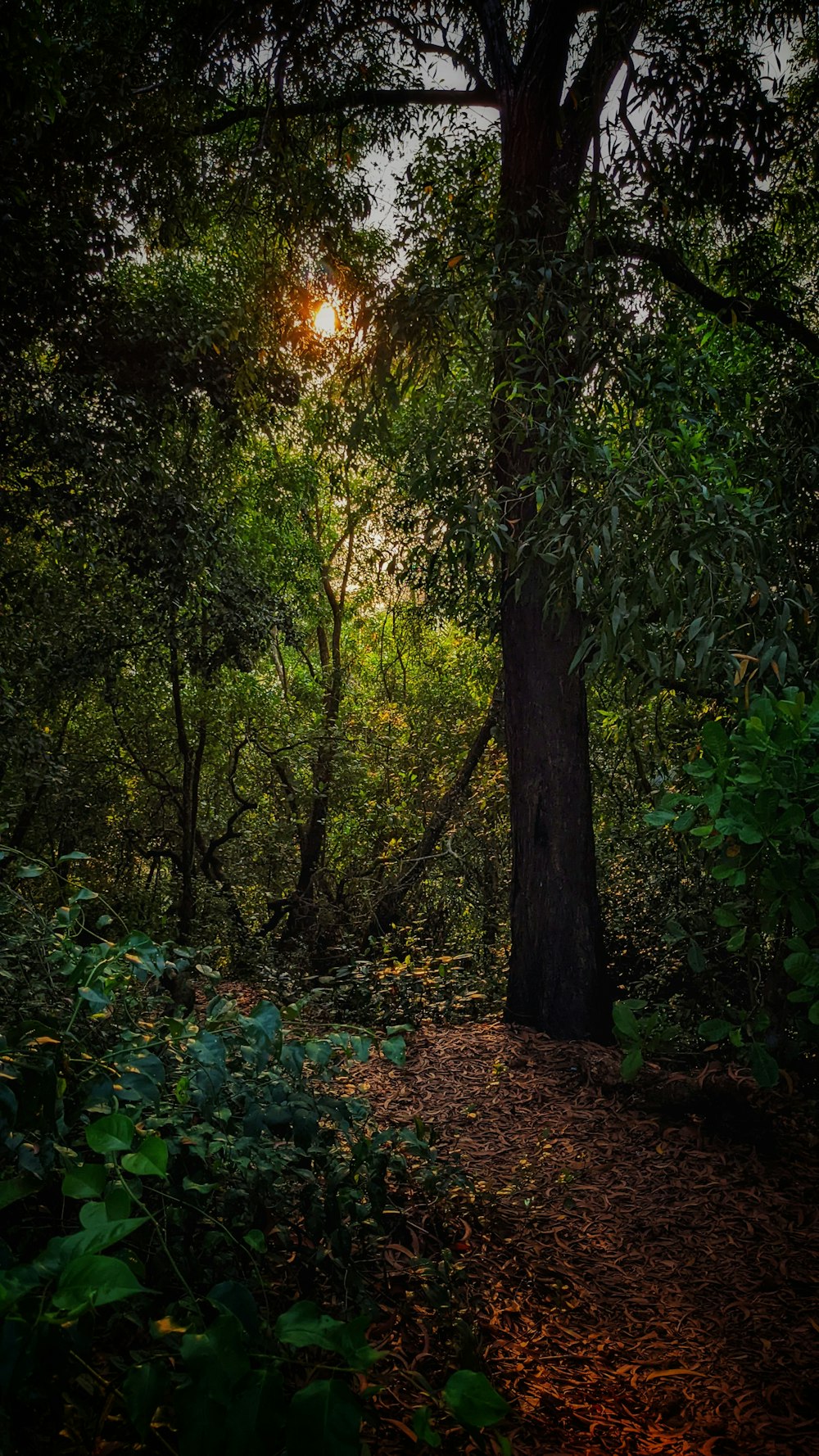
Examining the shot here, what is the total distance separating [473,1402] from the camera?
109cm

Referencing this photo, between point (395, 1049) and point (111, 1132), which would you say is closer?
point (111, 1132)

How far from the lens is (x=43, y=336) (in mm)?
5543

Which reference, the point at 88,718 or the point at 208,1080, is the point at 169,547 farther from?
the point at 208,1080

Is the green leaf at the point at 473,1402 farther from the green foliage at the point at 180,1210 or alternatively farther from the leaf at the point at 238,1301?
the leaf at the point at 238,1301

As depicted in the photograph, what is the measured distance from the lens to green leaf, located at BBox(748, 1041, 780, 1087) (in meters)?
2.54

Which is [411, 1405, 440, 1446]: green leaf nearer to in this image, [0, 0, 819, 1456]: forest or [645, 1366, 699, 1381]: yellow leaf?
[0, 0, 819, 1456]: forest

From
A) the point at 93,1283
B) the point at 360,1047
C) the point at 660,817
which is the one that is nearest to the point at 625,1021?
the point at 660,817

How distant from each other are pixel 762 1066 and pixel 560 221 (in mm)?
3978

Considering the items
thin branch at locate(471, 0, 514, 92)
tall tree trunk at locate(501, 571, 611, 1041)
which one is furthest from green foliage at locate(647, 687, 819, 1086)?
thin branch at locate(471, 0, 514, 92)

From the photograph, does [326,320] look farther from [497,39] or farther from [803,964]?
[803,964]

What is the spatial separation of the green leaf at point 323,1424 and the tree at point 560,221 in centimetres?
309

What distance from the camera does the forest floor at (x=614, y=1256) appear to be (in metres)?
1.99

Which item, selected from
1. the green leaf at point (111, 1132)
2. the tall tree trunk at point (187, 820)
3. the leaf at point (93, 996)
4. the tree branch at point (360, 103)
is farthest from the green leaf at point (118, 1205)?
the tall tree trunk at point (187, 820)

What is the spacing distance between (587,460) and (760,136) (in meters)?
2.03
